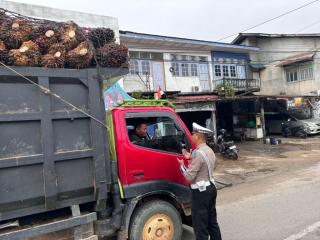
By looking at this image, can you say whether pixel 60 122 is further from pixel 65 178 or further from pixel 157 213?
pixel 157 213

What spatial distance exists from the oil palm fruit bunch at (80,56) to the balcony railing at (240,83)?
18.4 m

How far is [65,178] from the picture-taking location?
3.65 m

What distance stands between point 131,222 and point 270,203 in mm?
4120

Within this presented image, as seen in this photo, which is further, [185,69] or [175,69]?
[185,69]

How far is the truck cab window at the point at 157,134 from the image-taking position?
4.51m

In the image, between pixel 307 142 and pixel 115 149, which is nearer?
pixel 115 149

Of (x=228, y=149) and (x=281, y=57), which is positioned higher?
(x=281, y=57)

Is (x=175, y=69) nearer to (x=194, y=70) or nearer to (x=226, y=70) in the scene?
(x=194, y=70)

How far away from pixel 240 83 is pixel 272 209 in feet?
58.3

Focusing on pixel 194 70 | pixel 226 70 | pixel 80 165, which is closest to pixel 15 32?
pixel 80 165

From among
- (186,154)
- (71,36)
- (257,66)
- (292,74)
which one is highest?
(257,66)

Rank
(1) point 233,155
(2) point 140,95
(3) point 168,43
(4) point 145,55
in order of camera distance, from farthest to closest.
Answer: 1. (3) point 168,43
2. (4) point 145,55
3. (2) point 140,95
4. (1) point 233,155

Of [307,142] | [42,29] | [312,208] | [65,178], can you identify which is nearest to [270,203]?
[312,208]

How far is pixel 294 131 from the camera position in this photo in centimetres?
2320
